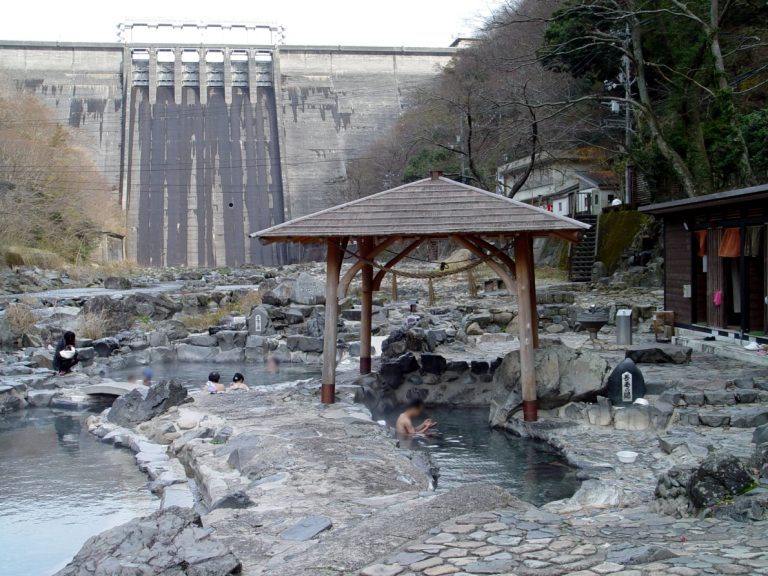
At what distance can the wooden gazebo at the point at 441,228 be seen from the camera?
11.0 m

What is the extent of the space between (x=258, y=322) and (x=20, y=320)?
19.4ft

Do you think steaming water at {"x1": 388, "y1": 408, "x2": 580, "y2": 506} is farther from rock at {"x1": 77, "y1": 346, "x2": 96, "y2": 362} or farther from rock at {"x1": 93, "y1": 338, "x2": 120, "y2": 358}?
rock at {"x1": 93, "y1": 338, "x2": 120, "y2": 358}

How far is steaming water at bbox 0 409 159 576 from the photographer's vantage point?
7.40m

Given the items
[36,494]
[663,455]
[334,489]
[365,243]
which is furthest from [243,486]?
[365,243]

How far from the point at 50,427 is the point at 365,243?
5.50 metres

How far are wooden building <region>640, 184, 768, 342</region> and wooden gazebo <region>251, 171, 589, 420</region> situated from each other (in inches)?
179

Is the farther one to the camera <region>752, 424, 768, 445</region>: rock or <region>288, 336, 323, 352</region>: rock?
<region>288, 336, 323, 352</region>: rock

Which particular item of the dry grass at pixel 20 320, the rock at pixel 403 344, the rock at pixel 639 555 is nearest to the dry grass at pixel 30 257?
the dry grass at pixel 20 320

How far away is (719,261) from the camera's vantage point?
52.3ft

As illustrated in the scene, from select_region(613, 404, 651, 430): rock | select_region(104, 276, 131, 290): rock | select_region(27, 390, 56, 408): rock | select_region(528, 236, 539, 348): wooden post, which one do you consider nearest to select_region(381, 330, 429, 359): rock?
select_region(528, 236, 539, 348): wooden post

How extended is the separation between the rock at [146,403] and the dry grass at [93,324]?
9.01m

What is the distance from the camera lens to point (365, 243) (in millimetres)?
13086

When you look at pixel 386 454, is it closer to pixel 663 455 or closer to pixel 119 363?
pixel 663 455

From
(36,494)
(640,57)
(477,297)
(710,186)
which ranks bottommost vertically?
(36,494)
